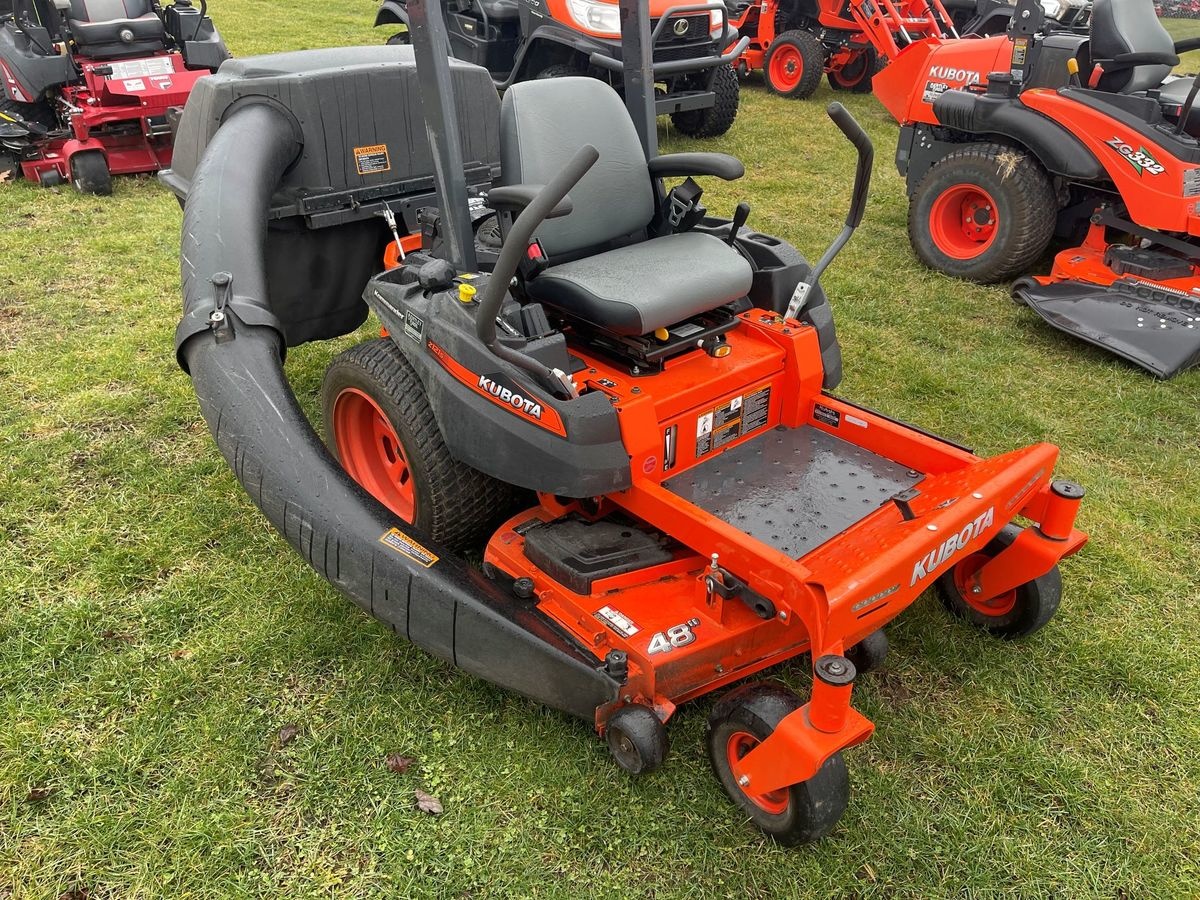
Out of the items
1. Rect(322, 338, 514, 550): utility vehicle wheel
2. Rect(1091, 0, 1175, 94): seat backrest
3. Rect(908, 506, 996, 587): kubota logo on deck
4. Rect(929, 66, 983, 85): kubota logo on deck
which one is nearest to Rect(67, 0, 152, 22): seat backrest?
Rect(322, 338, 514, 550): utility vehicle wheel

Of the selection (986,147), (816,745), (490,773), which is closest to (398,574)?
(490,773)

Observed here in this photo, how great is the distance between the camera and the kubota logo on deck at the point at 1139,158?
15.7 ft

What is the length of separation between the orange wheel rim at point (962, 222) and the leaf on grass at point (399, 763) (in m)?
4.67

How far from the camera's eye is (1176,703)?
9.06 feet

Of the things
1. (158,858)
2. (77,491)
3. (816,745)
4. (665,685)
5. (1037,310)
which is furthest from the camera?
(1037,310)

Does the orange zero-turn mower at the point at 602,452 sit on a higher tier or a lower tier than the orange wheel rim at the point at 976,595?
higher

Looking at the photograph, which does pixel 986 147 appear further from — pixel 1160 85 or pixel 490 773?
pixel 490 773

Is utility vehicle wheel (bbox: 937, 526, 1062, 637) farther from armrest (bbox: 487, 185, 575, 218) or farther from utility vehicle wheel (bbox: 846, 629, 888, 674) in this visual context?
armrest (bbox: 487, 185, 575, 218)

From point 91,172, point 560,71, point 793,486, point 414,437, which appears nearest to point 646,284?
point 793,486

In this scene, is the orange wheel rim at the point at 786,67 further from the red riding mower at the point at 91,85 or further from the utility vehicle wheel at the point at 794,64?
the red riding mower at the point at 91,85

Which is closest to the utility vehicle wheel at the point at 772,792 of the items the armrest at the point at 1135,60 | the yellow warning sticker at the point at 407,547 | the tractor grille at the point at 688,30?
the yellow warning sticker at the point at 407,547

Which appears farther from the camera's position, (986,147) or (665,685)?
(986,147)

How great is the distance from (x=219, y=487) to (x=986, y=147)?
4604mm

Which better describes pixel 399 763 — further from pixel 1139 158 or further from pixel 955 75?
pixel 955 75
